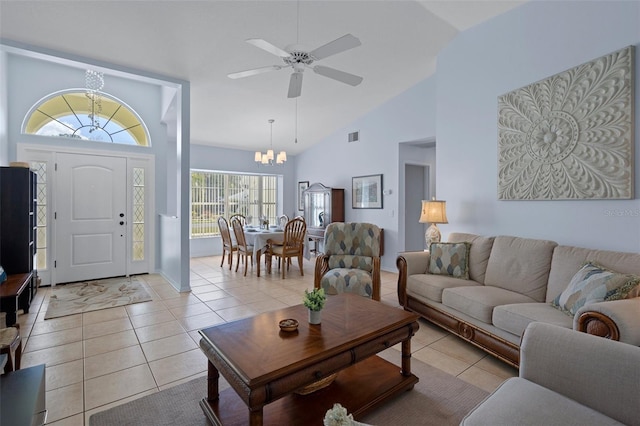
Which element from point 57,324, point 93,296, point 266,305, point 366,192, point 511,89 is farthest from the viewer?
point 366,192

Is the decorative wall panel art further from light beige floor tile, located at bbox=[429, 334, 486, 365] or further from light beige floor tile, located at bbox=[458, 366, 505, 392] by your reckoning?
light beige floor tile, located at bbox=[458, 366, 505, 392]

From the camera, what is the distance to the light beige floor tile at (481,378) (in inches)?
86.2

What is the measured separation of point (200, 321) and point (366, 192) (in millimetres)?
4008

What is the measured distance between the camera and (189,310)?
366cm

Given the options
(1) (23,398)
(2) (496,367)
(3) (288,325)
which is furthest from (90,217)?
(2) (496,367)

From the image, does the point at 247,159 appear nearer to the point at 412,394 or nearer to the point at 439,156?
the point at 439,156

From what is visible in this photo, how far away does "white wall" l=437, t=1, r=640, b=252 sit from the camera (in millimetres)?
2635

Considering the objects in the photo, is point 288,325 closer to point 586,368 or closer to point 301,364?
point 301,364

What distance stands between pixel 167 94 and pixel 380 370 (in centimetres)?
507


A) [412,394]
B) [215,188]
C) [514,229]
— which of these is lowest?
[412,394]

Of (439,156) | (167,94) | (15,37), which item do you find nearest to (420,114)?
(439,156)

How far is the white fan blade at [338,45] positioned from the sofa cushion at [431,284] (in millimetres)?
2337

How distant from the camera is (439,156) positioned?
447 centimetres

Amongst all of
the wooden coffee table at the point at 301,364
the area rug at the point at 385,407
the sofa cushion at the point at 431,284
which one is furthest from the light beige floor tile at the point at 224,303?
the sofa cushion at the point at 431,284
